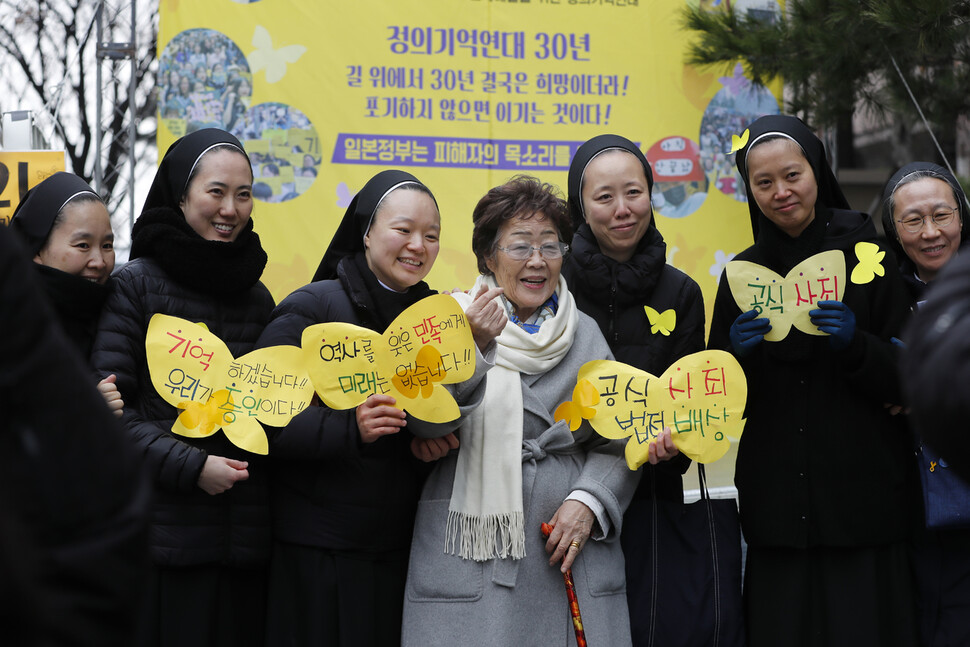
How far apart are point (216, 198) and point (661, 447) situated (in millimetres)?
1583

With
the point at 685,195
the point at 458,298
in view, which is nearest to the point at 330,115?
the point at 685,195

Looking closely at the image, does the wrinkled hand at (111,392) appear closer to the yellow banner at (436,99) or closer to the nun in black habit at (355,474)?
the nun in black habit at (355,474)

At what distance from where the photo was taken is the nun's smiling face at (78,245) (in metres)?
2.88

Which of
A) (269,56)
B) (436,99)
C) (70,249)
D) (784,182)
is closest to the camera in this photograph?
(70,249)

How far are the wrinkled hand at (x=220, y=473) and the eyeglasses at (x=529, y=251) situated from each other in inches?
40.2

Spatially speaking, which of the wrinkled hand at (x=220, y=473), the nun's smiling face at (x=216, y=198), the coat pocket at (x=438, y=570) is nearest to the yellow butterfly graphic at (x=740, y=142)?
the coat pocket at (x=438, y=570)

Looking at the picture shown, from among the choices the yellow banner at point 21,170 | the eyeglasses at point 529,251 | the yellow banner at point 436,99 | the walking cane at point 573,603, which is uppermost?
the yellow banner at point 436,99

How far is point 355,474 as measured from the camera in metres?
2.82

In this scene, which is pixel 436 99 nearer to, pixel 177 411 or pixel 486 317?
pixel 486 317

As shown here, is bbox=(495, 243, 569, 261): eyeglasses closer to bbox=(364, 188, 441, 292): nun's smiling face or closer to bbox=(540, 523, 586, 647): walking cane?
bbox=(364, 188, 441, 292): nun's smiling face

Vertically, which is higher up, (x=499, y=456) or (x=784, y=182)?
(x=784, y=182)

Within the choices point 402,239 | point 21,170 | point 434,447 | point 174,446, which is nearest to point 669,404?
point 434,447

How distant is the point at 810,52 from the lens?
16.0 feet

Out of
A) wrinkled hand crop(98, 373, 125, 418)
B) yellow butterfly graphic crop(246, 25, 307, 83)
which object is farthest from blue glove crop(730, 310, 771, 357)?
yellow butterfly graphic crop(246, 25, 307, 83)
